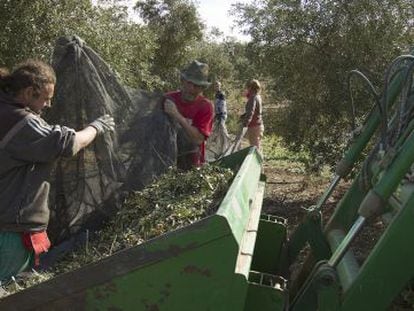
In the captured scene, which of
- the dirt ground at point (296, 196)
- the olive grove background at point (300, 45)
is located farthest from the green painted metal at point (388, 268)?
the olive grove background at point (300, 45)

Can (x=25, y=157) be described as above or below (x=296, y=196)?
above

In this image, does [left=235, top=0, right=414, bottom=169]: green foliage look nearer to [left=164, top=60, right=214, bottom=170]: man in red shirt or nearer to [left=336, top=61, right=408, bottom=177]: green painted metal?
[left=164, top=60, right=214, bottom=170]: man in red shirt

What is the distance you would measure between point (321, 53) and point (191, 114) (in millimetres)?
4402

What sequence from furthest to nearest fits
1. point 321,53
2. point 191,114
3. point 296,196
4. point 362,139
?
point 296,196 → point 321,53 → point 191,114 → point 362,139

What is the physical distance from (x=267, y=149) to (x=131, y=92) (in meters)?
11.6

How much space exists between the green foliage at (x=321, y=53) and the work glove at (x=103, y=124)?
4843 millimetres

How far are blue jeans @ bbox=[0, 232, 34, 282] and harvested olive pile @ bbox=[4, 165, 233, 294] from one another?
0.10 m

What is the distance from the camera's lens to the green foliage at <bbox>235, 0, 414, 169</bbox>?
8.27 metres

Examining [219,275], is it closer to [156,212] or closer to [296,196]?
[156,212]

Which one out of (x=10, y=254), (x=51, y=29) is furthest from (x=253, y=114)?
(x=10, y=254)

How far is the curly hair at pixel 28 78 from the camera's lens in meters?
3.26

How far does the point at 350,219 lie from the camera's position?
3873 mm

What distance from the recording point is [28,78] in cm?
325

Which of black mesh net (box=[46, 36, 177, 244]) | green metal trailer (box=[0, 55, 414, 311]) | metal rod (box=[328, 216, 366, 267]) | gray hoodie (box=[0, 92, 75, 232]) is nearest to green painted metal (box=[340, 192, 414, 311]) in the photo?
green metal trailer (box=[0, 55, 414, 311])
